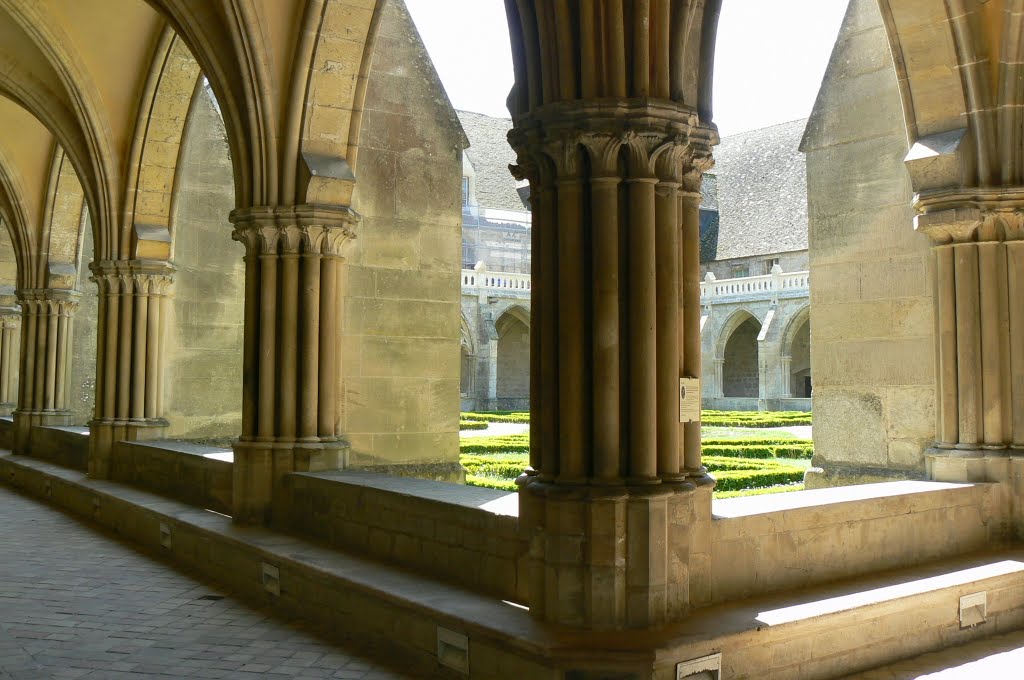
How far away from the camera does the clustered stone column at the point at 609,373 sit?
151 inches

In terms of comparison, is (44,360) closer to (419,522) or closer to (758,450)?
(758,450)

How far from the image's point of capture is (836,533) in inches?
185

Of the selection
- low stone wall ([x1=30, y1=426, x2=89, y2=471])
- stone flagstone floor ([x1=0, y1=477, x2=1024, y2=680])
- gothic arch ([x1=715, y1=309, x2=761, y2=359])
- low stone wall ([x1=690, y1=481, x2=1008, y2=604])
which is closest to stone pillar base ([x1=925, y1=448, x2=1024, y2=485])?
low stone wall ([x1=690, y1=481, x2=1008, y2=604])

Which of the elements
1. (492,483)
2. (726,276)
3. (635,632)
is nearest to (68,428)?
(492,483)

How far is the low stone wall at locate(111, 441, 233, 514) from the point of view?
736 centimetres

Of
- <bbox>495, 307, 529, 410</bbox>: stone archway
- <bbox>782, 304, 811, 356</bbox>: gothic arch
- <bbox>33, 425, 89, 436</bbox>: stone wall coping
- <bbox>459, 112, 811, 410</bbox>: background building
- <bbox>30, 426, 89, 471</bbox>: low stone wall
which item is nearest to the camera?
<bbox>30, 426, 89, 471</bbox>: low stone wall

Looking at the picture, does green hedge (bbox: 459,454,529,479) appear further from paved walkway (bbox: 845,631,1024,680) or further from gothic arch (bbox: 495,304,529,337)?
gothic arch (bbox: 495,304,529,337)

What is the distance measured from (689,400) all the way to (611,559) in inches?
31.1

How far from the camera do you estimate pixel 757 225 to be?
31.7 m

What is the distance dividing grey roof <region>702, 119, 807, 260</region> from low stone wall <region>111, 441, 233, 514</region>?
23.1 meters

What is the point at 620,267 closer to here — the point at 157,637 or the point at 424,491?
the point at 424,491

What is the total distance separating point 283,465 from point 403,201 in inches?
105

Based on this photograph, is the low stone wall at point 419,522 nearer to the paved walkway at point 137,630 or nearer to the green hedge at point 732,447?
the paved walkway at point 137,630

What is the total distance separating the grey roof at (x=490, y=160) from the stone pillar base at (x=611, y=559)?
2861 cm
